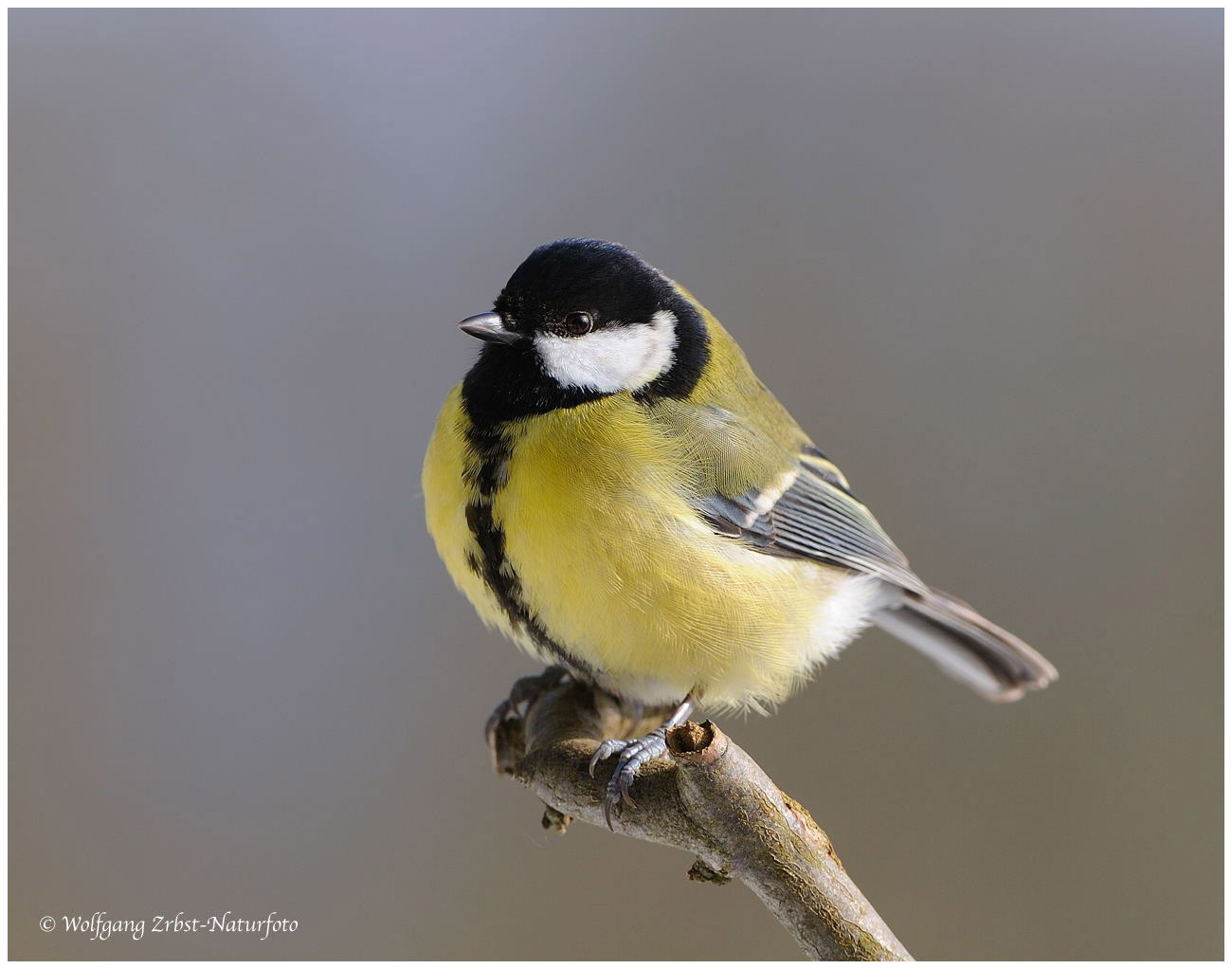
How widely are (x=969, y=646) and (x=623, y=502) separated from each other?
2.71 feet

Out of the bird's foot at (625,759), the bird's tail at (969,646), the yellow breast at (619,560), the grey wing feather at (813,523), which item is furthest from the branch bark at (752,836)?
the bird's tail at (969,646)

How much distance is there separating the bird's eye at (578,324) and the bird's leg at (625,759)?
1.54ft

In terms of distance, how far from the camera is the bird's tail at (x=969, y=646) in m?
1.76

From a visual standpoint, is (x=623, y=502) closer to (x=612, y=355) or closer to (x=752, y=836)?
(x=612, y=355)

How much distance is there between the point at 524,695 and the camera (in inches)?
62.9

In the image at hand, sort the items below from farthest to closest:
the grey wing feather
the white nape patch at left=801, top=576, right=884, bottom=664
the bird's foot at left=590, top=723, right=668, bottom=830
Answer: the white nape patch at left=801, top=576, right=884, bottom=664 → the grey wing feather → the bird's foot at left=590, top=723, right=668, bottom=830

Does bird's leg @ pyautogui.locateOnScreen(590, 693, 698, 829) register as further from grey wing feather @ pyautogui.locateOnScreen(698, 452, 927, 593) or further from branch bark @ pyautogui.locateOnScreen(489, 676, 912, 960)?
grey wing feather @ pyautogui.locateOnScreen(698, 452, 927, 593)

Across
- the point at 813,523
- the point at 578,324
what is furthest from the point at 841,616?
the point at 578,324

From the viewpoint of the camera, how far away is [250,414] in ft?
8.50

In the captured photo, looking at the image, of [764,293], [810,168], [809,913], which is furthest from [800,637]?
[810,168]

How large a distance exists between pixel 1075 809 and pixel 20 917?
84.2 inches

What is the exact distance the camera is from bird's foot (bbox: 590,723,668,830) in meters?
1.15

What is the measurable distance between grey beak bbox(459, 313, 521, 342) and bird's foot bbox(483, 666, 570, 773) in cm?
51

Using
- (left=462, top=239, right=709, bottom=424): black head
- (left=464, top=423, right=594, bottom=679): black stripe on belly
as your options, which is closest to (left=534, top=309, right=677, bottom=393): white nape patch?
(left=462, top=239, right=709, bottom=424): black head
